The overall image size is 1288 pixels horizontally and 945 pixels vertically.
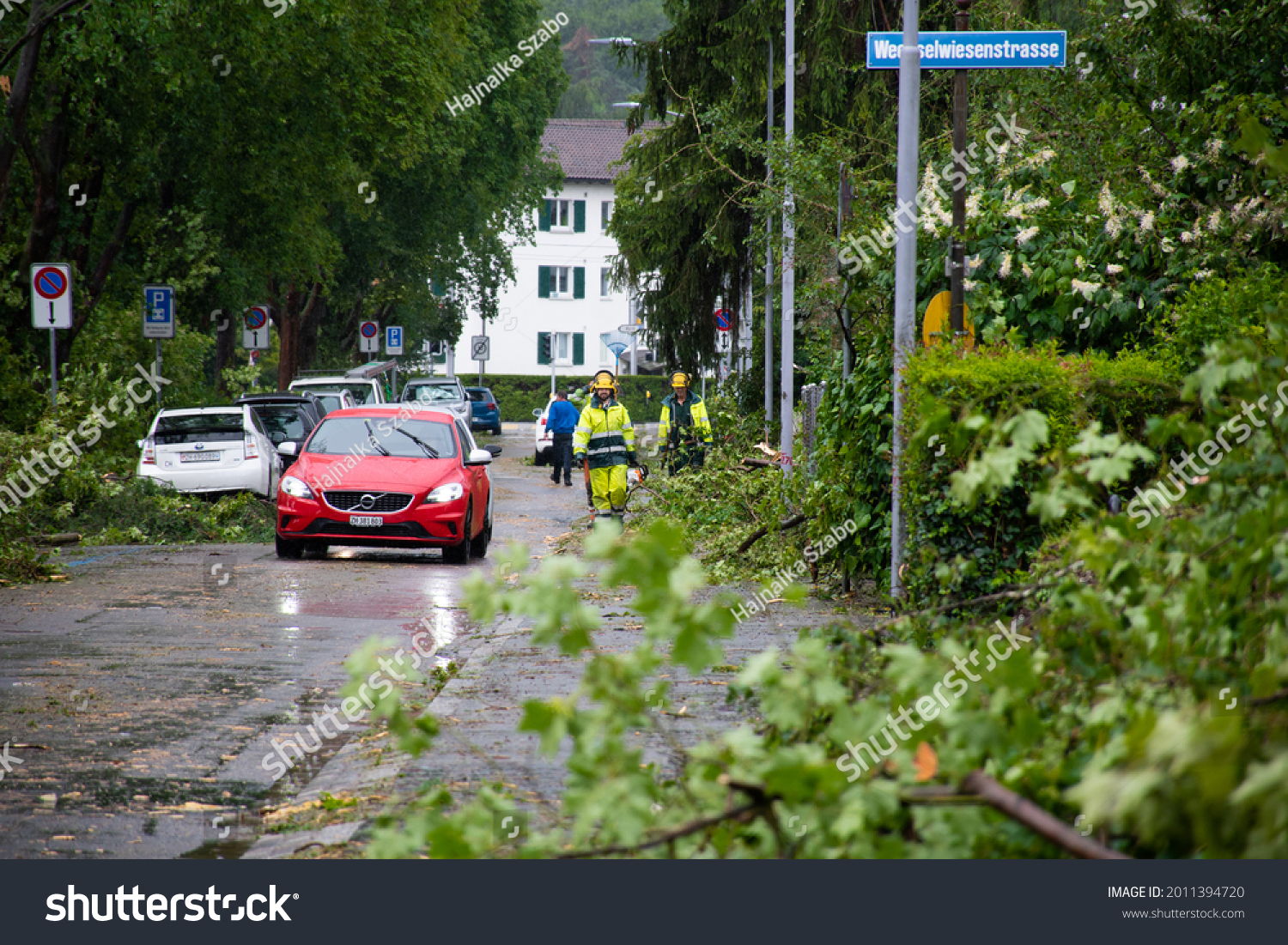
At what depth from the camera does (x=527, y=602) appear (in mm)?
2902

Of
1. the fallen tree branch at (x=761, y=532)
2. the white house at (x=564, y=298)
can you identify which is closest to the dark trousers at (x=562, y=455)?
the fallen tree branch at (x=761, y=532)

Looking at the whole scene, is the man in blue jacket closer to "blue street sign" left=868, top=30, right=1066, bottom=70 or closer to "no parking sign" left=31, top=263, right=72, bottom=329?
"no parking sign" left=31, top=263, right=72, bottom=329

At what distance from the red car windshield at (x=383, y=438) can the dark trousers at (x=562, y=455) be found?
12.8 meters

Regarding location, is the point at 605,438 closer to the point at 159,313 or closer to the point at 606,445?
the point at 606,445

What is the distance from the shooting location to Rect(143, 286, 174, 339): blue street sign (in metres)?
22.6

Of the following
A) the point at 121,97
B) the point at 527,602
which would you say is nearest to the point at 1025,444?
the point at 527,602

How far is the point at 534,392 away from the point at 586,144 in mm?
18872

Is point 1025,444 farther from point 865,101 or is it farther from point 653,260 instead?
point 653,260

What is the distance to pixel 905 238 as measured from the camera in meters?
8.88

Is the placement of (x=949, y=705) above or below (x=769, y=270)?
below

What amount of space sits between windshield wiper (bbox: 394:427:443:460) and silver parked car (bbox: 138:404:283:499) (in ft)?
14.7

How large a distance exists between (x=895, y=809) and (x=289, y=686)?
20.6 ft

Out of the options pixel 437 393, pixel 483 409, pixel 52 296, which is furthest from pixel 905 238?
pixel 483 409

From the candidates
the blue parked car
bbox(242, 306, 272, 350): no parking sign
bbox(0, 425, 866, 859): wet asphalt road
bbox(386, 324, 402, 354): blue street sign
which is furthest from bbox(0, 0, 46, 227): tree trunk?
the blue parked car
